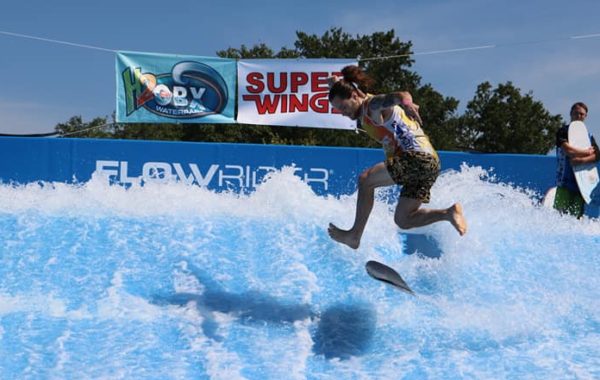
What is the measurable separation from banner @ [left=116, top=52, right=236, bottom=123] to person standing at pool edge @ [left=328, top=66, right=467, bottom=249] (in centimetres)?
584

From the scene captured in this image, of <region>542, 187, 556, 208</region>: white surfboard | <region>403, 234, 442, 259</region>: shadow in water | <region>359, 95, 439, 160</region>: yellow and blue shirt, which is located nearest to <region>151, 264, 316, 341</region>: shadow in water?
<region>359, 95, 439, 160</region>: yellow and blue shirt

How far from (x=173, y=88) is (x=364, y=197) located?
6.26 m

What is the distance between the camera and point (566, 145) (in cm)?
809

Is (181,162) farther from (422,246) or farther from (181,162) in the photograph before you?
(422,246)

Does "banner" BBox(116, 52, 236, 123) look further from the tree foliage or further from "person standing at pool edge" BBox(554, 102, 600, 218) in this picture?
the tree foliage

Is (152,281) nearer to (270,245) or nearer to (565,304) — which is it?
(270,245)

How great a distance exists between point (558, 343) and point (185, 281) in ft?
9.21

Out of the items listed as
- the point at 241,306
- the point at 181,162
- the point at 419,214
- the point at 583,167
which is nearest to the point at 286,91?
the point at 181,162

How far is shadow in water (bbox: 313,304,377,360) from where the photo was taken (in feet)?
12.6

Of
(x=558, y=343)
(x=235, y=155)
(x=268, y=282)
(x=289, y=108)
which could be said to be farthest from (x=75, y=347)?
(x=289, y=108)

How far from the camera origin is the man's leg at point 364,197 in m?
4.39

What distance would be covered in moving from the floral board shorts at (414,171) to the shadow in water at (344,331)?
97cm

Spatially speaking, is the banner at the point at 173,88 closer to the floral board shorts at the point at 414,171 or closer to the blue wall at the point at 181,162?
the blue wall at the point at 181,162

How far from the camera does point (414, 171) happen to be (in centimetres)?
429
